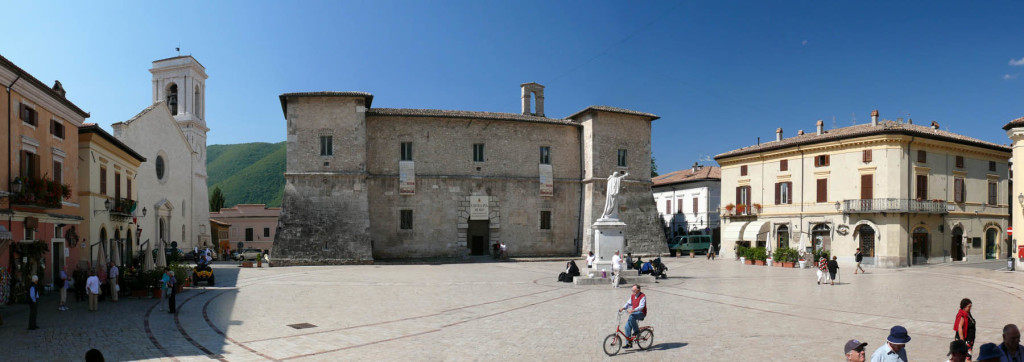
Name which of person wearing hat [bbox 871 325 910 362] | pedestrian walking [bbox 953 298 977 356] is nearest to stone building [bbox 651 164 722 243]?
pedestrian walking [bbox 953 298 977 356]

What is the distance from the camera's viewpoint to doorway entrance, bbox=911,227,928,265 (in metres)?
34.4

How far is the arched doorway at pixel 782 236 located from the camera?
128ft

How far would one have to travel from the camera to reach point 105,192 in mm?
26859

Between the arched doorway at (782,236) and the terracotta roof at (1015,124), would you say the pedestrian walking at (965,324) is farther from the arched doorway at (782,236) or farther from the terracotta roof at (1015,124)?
the arched doorway at (782,236)

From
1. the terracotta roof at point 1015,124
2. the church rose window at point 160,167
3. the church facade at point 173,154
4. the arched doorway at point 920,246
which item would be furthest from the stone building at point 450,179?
the terracotta roof at point 1015,124

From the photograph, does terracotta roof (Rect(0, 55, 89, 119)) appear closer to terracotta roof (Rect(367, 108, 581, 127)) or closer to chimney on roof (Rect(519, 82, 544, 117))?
terracotta roof (Rect(367, 108, 581, 127))

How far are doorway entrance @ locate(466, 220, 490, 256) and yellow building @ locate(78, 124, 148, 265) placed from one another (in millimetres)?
20133

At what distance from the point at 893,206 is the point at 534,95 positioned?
24537 millimetres

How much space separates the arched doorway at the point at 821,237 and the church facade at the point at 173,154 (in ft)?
131

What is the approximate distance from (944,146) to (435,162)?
103ft

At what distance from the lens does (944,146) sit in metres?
35.2

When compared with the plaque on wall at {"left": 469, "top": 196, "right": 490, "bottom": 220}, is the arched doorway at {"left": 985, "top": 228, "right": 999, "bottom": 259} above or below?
below

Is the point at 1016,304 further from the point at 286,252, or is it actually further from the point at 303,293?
the point at 286,252

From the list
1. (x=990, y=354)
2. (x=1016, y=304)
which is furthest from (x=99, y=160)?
(x=1016, y=304)
